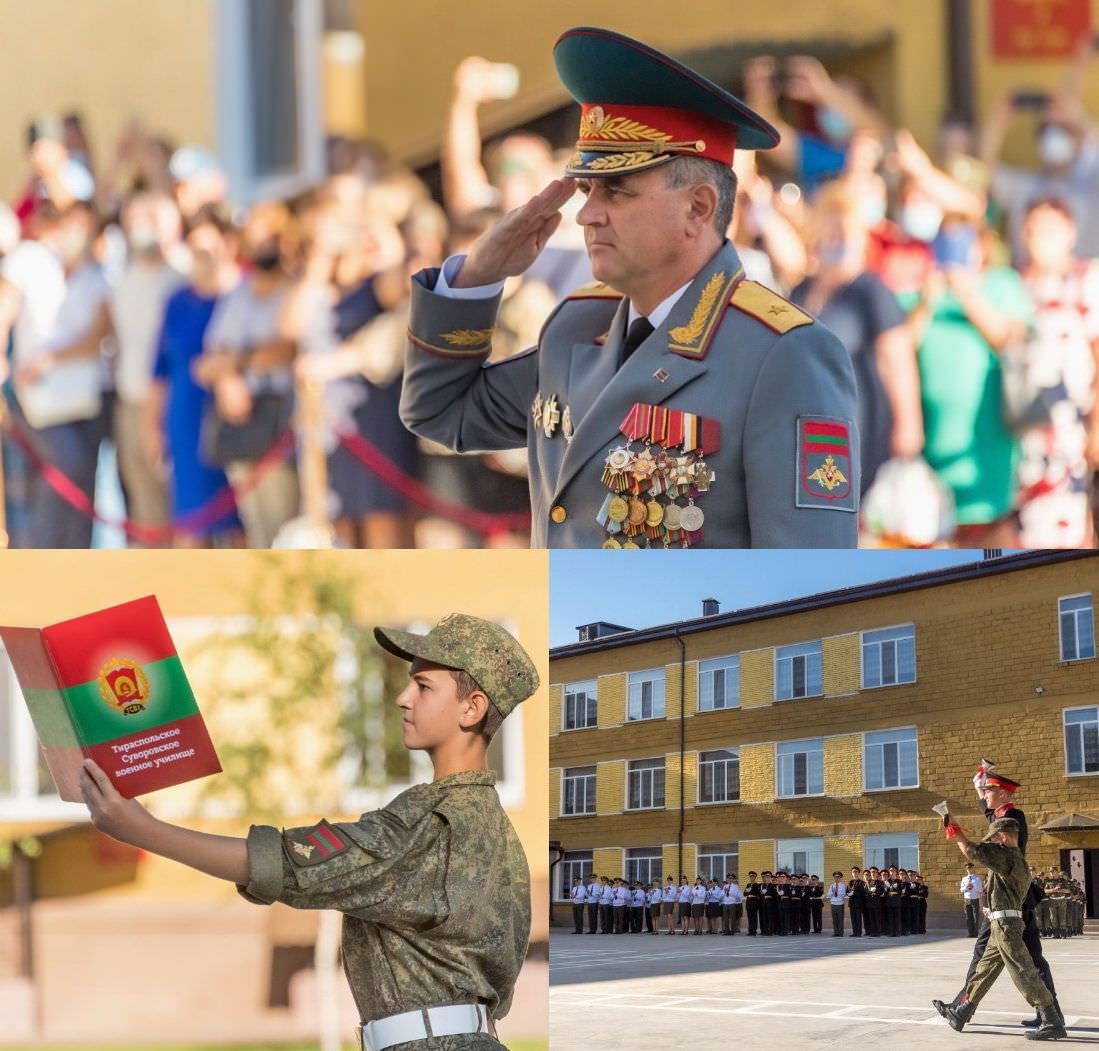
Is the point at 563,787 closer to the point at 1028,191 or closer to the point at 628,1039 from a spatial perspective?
the point at 628,1039

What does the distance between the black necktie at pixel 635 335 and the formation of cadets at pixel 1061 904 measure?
1.25 m

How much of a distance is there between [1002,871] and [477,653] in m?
1.42

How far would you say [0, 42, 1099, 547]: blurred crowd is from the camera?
552cm

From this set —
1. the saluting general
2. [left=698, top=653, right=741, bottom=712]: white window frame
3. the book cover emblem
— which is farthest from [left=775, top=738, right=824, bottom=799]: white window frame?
the book cover emblem

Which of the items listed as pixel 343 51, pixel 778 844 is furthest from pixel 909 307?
pixel 778 844

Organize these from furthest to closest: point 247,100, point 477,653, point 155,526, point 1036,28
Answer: point 1036,28 → point 247,100 → point 155,526 → point 477,653

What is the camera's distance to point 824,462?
3.03 m

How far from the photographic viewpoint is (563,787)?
11.0 feet

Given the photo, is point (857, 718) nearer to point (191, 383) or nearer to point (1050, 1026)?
point (1050, 1026)

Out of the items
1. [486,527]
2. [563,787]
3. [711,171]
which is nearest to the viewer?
[711,171]

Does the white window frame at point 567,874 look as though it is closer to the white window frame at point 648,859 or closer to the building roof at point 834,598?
the white window frame at point 648,859

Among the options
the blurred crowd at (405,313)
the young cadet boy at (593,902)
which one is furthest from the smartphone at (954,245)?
the young cadet boy at (593,902)

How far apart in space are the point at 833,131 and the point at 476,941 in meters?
3.86

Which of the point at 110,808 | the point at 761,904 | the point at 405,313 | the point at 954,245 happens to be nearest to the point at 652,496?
the point at 761,904
